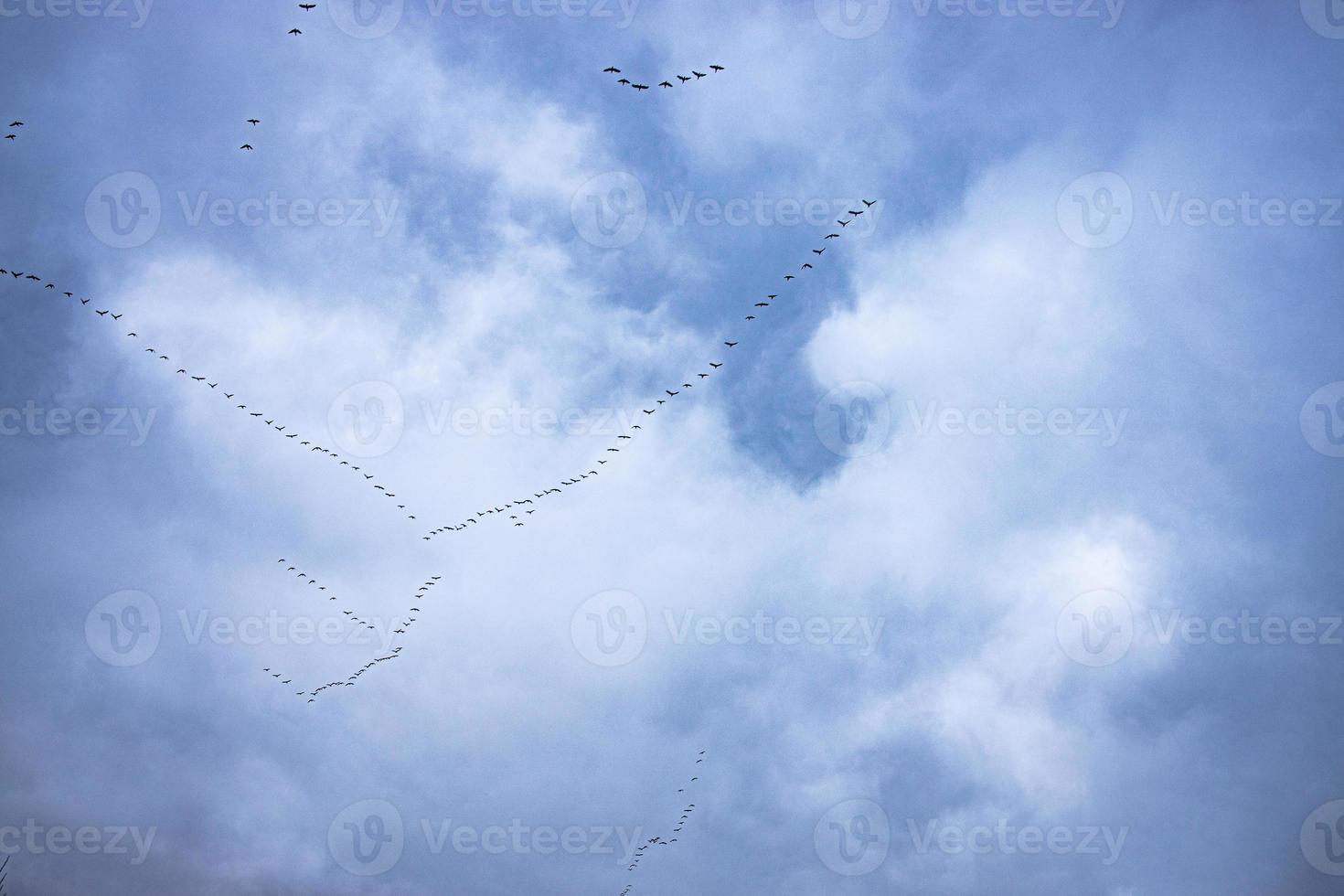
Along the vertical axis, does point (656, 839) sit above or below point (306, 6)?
below

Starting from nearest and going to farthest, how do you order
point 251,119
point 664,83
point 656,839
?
point 664,83, point 251,119, point 656,839

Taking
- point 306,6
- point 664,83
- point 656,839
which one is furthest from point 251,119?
point 656,839

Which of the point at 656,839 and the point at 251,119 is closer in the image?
the point at 251,119

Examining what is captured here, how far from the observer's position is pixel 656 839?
109m

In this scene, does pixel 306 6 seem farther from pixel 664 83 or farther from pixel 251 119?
pixel 664 83

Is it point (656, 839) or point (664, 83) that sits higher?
point (664, 83)

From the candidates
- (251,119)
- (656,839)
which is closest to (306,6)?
(251,119)

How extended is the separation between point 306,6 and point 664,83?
3378 centimetres

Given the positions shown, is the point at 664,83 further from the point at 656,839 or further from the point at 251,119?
the point at 656,839

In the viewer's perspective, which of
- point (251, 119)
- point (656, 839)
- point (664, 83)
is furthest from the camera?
point (656, 839)

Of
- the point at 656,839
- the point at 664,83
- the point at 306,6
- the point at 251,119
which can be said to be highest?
the point at 664,83

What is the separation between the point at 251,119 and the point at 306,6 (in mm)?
11625

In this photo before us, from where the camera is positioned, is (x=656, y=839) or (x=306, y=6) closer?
(x=306, y=6)

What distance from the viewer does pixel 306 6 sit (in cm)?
7438
